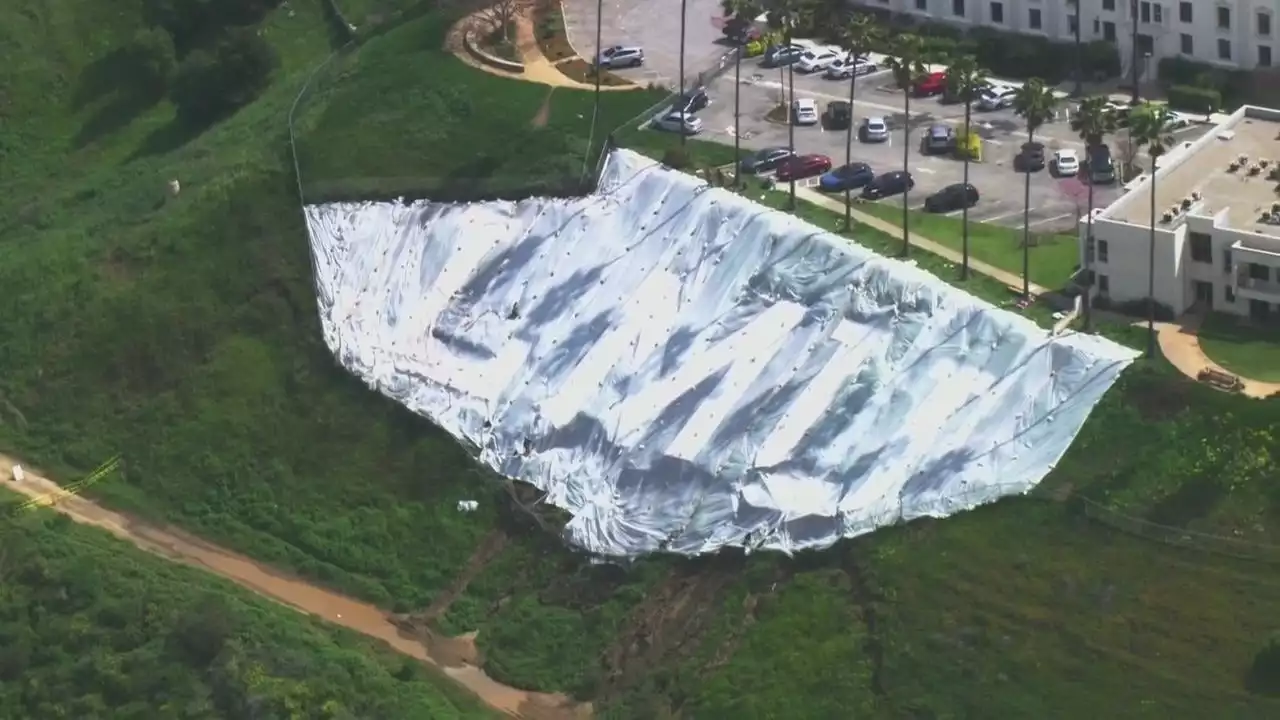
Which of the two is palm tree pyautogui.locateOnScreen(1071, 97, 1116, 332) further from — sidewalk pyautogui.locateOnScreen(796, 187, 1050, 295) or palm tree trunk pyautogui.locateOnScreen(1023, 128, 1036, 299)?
palm tree trunk pyautogui.locateOnScreen(1023, 128, 1036, 299)

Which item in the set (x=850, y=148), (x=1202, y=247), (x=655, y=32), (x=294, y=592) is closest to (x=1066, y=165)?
(x=850, y=148)

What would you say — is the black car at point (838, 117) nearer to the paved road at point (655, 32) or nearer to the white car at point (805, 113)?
the white car at point (805, 113)

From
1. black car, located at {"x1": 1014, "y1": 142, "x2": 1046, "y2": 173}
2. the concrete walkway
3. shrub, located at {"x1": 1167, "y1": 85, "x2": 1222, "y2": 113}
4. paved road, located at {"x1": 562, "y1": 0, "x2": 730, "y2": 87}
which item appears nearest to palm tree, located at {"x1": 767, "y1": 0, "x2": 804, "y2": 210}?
paved road, located at {"x1": 562, "y1": 0, "x2": 730, "y2": 87}

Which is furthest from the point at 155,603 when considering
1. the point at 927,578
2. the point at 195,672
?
the point at 927,578

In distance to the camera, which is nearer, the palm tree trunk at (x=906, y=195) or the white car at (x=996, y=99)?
the palm tree trunk at (x=906, y=195)

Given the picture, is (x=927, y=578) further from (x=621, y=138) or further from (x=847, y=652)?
(x=621, y=138)

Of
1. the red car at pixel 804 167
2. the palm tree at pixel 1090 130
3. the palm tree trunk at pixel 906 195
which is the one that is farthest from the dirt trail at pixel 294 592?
the red car at pixel 804 167

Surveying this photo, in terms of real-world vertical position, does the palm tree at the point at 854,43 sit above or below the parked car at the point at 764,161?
above
